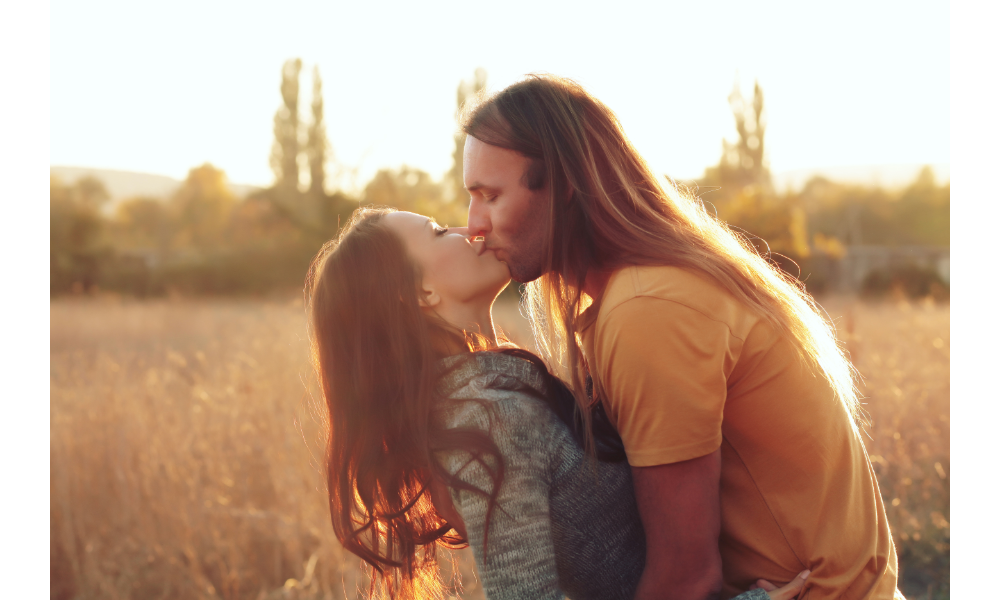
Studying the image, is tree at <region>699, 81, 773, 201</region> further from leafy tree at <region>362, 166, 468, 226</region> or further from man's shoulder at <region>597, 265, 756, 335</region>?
man's shoulder at <region>597, 265, 756, 335</region>

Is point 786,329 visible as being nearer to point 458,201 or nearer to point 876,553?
point 876,553

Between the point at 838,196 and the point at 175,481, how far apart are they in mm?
40200

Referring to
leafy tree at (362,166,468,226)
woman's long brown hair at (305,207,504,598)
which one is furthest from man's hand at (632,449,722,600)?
leafy tree at (362,166,468,226)

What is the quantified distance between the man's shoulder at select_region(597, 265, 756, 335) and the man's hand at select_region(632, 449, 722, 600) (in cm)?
31

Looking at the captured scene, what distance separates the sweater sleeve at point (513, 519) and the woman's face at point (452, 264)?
50cm

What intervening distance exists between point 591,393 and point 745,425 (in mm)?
557

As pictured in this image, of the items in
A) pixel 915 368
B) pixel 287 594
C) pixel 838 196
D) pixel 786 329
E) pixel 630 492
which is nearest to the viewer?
pixel 786 329

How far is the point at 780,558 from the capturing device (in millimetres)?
1577

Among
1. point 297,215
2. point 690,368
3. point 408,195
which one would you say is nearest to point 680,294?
point 690,368

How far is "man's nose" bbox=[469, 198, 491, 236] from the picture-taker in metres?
1.89

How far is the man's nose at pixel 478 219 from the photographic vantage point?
1.89 meters

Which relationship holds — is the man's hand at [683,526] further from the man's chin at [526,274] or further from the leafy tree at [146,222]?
the leafy tree at [146,222]

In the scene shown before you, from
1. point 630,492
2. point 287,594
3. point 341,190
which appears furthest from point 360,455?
point 341,190

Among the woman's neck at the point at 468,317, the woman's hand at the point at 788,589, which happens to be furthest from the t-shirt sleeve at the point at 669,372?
the woman's neck at the point at 468,317
